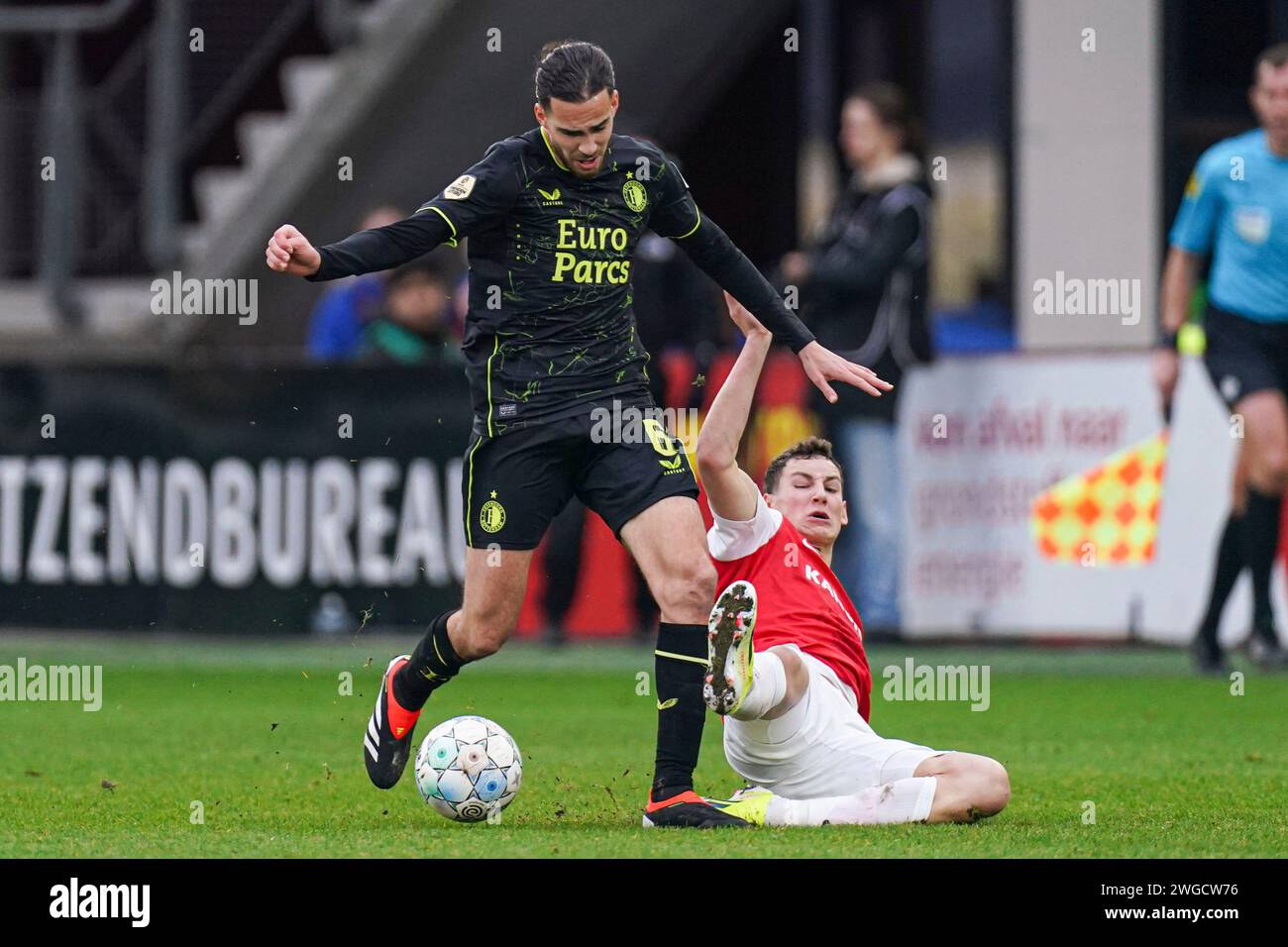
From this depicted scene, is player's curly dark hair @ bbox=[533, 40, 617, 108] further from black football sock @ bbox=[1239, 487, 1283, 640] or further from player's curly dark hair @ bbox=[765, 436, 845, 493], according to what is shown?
black football sock @ bbox=[1239, 487, 1283, 640]

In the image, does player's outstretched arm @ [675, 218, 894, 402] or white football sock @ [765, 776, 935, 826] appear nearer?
white football sock @ [765, 776, 935, 826]

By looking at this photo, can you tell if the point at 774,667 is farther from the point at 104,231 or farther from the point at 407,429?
the point at 104,231

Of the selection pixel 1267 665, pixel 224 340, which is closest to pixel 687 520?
pixel 1267 665

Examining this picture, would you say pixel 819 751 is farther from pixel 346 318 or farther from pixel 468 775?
pixel 346 318

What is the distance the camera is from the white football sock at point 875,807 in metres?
6.97

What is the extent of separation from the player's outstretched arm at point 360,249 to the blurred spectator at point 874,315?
21.5 feet

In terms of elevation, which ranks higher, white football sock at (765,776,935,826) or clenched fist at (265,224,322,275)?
clenched fist at (265,224,322,275)

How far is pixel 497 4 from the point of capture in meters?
17.8

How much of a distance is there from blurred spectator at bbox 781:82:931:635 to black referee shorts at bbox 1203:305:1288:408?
192 cm

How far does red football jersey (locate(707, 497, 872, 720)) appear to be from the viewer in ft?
24.2

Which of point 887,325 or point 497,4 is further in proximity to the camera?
point 497,4

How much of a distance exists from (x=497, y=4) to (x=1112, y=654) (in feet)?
23.5

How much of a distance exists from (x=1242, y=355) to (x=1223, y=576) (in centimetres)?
111

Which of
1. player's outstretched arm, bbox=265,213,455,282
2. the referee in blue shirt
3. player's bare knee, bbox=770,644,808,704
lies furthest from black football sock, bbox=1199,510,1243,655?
player's outstretched arm, bbox=265,213,455,282
